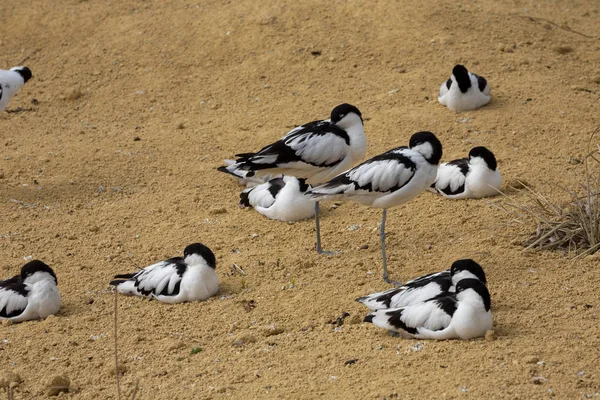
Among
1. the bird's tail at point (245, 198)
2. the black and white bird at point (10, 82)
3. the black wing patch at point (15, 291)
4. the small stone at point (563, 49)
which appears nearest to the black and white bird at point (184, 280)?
the black wing patch at point (15, 291)

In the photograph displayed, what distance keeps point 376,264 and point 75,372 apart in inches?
97.7

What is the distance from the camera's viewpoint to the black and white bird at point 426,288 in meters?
6.09

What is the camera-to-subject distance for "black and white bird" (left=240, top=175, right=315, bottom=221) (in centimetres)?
823

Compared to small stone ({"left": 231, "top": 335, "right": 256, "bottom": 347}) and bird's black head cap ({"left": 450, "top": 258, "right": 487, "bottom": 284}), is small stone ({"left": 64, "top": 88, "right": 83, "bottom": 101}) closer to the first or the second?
small stone ({"left": 231, "top": 335, "right": 256, "bottom": 347})

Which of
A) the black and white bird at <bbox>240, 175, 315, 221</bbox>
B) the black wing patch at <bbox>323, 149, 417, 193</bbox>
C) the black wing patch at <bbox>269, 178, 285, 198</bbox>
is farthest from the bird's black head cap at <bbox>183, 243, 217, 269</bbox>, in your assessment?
the black wing patch at <bbox>269, 178, 285, 198</bbox>

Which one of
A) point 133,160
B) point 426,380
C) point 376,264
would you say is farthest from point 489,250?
point 133,160

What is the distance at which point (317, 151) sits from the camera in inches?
298

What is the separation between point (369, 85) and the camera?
36.6ft

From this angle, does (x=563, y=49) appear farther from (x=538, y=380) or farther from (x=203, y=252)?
(x=538, y=380)

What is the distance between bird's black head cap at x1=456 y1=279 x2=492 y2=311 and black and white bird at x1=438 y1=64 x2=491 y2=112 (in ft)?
14.8

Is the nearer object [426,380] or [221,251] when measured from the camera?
[426,380]

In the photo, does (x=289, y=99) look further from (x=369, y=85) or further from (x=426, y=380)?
(x=426, y=380)

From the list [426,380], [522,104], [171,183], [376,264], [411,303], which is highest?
[522,104]

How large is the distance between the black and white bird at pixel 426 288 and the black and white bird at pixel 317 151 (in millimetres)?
1481
